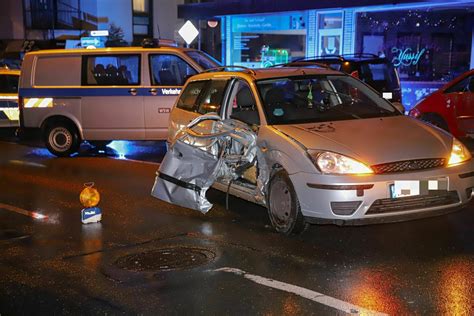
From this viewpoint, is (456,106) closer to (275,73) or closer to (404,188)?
(275,73)

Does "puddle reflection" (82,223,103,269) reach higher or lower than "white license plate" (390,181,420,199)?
lower

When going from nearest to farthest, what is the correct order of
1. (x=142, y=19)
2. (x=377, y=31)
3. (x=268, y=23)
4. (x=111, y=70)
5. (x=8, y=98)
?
(x=111, y=70), (x=8, y=98), (x=377, y=31), (x=268, y=23), (x=142, y=19)

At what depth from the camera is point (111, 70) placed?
11703 mm

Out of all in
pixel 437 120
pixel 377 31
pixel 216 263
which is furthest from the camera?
pixel 377 31

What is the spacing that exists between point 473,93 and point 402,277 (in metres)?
6.62

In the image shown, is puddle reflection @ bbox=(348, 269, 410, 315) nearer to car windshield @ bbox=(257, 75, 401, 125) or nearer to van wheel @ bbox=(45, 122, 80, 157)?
car windshield @ bbox=(257, 75, 401, 125)

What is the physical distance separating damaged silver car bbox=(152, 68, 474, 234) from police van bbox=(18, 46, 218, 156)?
11.4 feet

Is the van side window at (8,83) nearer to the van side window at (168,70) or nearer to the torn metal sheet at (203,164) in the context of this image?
the van side window at (168,70)

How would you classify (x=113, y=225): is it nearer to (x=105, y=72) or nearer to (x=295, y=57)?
(x=105, y=72)

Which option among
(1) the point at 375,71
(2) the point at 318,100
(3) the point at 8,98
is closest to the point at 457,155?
(2) the point at 318,100

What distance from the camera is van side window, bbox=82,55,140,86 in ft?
37.9

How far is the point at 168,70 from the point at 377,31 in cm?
778

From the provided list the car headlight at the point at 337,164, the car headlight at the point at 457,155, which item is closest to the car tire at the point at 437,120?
the car headlight at the point at 457,155

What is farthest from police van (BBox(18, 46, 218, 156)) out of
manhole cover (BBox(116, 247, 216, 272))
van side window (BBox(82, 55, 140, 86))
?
manhole cover (BBox(116, 247, 216, 272))
